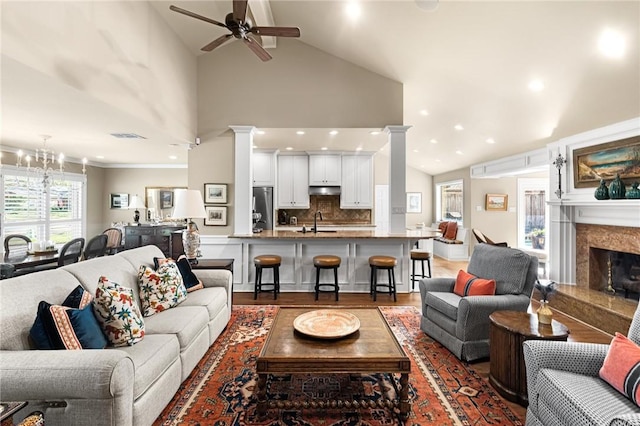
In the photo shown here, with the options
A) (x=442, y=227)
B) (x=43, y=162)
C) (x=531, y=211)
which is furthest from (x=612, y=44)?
(x=43, y=162)

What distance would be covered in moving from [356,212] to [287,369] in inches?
257

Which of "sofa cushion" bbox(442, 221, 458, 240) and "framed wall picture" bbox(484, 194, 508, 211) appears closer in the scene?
"framed wall picture" bbox(484, 194, 508, 211)

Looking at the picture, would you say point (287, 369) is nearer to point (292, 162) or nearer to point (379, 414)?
point (379, 414)

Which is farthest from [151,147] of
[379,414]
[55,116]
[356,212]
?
[379,414]

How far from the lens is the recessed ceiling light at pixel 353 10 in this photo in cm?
376

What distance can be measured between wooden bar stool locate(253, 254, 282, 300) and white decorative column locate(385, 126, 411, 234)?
1.90 metres

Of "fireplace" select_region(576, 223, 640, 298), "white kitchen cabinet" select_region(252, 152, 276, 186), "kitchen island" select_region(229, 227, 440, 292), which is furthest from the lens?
"white kitchen cabinet" select_region(252, 152, 276, 186)

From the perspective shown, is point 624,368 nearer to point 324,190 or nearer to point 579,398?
point 579,398

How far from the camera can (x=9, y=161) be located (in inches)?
226

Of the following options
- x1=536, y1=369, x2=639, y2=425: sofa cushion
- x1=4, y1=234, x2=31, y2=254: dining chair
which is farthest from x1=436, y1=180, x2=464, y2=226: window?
x1=4, y1=234, x2=31, y2=254: dining chair

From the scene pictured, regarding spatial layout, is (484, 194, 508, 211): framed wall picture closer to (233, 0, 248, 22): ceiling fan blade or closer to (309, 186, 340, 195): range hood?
(309, 186, 340, 195): range hood

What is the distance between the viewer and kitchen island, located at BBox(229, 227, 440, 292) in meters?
5.05

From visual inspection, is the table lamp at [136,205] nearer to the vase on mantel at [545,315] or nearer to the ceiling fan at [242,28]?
the ceiling fan at [242,28]

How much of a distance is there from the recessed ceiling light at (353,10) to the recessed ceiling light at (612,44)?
2.38 m
